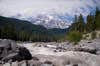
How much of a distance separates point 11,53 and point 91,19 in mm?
113200

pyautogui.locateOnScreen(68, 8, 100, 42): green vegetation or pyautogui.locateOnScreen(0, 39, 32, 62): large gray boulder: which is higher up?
pyautogui.locateOnScreen(68, 8, 100, 42): green vegetation

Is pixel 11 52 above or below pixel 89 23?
below

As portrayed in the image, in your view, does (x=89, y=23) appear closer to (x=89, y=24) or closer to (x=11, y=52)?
(x=89, y=24)

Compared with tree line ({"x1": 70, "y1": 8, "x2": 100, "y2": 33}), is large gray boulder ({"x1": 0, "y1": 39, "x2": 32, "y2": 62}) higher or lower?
lower

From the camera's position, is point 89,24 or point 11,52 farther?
point 89,24

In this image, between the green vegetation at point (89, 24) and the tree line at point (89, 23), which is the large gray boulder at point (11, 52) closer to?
the green vegetation at point (89, 24)

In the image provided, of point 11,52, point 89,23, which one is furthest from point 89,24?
point 11,52

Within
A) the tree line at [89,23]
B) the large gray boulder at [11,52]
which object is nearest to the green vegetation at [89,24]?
the tree line at [89,23]

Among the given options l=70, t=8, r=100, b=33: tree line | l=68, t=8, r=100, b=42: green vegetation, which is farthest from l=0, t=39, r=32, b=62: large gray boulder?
l=70, t=8, r=100, b=33: tree line

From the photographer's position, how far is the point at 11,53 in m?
30.8

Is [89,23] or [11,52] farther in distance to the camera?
[89,23]

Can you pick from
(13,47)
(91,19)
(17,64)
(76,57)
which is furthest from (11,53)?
(91,19)

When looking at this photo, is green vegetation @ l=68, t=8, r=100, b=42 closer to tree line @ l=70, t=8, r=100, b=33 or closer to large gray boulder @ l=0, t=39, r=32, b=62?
tree line @ l=70, t=8, r=100, b=33

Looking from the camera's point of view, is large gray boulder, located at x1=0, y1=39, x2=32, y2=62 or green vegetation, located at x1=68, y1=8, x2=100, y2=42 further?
green vegetation, located at x1=68, y1=8, x2=100, y2=42
